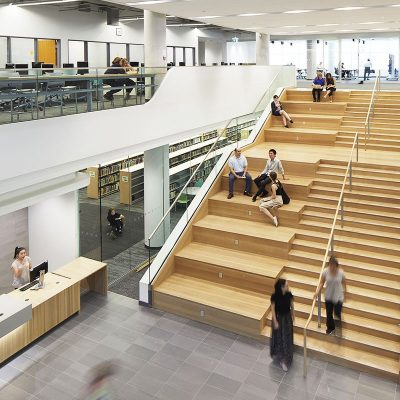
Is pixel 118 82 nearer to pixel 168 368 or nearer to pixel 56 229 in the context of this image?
pixel 56 229

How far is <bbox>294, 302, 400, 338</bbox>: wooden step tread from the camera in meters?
7.77

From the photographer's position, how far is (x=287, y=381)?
23.2 feet

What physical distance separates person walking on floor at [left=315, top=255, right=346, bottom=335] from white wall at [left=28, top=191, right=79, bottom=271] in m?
6.12

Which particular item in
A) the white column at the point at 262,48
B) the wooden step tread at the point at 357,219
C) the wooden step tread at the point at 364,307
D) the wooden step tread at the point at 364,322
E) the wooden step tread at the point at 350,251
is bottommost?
the wooden step tread at the point at 364,322

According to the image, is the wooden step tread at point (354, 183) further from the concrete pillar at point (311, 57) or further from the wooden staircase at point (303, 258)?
the concrete pillar at point (311, 57)

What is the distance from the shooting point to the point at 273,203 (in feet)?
33.9

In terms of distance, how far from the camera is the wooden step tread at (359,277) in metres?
8.53

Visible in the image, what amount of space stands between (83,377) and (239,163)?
611 centimetres

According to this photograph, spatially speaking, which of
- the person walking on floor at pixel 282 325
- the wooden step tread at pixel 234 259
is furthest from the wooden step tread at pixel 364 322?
the person walking on floor at pixel 282 325

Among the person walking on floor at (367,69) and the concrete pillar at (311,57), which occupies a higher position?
the concrete pillar at (311,57)

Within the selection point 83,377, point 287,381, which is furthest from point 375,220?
point 83,377

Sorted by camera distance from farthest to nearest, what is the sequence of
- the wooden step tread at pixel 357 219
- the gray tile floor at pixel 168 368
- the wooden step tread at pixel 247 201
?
1. the wooden step tread at pixel 247 201
2. the wooden step tread at pixel 357 219
3. the gray tile floor at pixel 168 368

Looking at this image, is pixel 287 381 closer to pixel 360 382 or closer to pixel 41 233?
pixel 360 382

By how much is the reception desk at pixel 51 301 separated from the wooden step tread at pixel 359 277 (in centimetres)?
388
